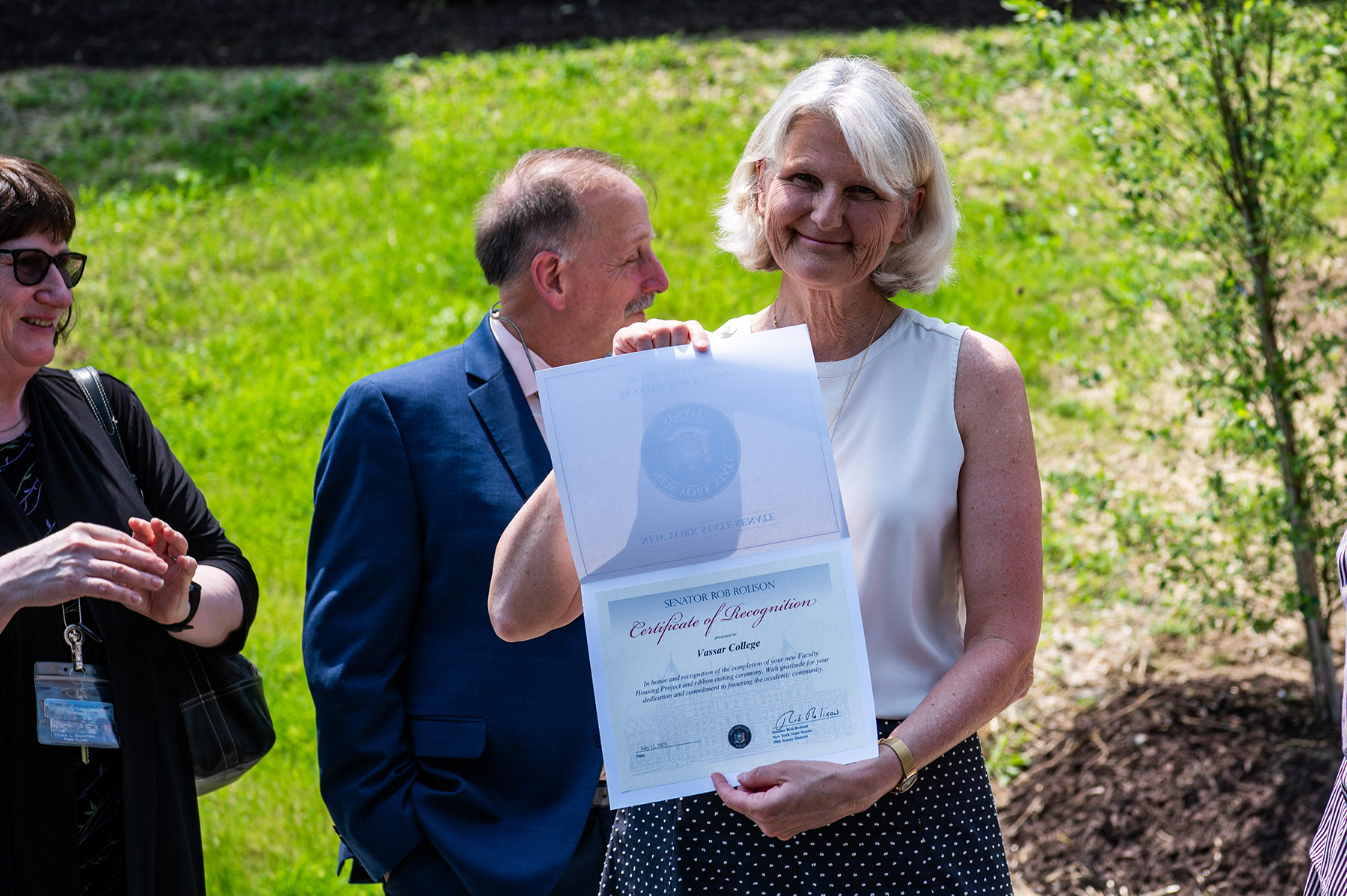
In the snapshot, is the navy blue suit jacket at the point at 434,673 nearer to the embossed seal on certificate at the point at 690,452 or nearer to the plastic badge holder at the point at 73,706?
the plastic badge holder at the point at 73,706

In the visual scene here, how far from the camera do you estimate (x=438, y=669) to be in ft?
8.80

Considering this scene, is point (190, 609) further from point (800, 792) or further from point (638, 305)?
point (800, 792)

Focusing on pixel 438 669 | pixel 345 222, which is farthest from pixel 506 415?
pixel 345 222

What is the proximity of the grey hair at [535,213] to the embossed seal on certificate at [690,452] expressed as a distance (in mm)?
1206

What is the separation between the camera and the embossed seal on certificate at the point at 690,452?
182 cm

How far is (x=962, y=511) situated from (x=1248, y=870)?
244cm

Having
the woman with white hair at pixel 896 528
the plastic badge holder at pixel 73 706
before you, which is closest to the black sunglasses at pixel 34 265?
the plastic badge holder at pixel 73 706

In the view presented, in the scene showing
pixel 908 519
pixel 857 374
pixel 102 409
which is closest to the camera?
pixel 908 519

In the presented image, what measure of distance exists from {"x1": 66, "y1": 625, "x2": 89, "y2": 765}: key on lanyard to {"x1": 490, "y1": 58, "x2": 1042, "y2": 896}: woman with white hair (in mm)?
1084

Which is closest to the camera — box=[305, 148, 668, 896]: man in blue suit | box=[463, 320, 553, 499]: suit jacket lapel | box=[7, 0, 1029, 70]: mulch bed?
box=[305, 148, 668, 896]: man in blue suit

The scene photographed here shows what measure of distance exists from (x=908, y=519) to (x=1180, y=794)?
2.61 m

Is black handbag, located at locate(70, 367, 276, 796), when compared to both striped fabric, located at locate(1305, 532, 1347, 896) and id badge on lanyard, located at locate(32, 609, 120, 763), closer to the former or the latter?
id badge on lanyard, located at locate(32, 609, 120, 763)

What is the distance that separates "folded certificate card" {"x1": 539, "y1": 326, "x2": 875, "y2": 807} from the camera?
1.79 meters
